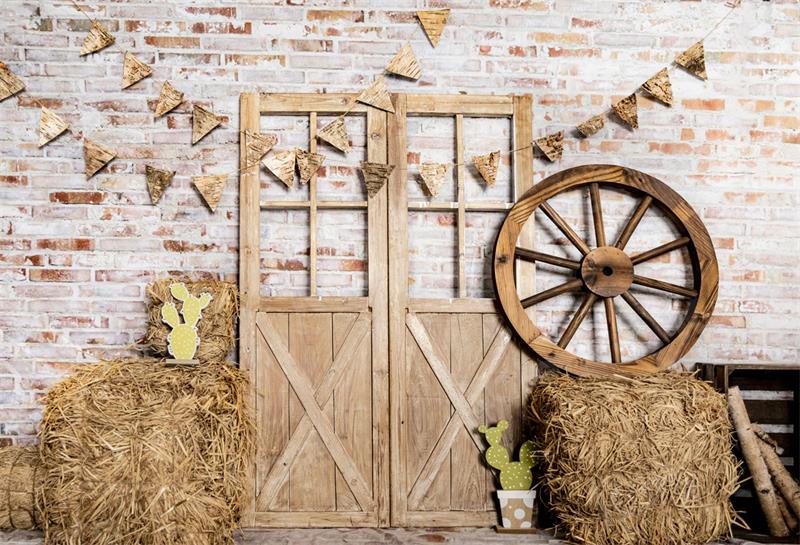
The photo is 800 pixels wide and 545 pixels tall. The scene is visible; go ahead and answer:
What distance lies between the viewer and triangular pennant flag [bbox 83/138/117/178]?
2.72 m

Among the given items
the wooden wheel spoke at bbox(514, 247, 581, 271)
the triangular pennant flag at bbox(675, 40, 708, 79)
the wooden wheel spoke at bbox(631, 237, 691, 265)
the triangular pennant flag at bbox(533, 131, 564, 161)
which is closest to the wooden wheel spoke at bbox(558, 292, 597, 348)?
the wooden wheel spoke at bbox(514, 247, 581, 271)

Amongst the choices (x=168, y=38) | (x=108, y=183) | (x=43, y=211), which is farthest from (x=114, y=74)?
(x=43, y=211)

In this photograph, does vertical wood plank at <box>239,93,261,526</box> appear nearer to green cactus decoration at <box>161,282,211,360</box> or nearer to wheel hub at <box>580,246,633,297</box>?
green cactus decoration at <box>161,282,211,360</box>

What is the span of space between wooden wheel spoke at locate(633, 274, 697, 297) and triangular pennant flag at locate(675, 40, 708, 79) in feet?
3.06

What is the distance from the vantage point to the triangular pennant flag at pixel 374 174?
269cm

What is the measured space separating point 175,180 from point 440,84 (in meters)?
1.22

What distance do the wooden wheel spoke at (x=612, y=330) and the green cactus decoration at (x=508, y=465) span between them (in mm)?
542

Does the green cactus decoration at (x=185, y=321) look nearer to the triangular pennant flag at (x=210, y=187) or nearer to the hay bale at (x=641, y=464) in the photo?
the triangular pennant flag at (x=210, y=187)

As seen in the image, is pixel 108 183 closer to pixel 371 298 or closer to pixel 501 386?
pixel 371 298

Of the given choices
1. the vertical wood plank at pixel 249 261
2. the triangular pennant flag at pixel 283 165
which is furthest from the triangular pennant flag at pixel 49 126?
the triangular pennant flag at pixel 283 165

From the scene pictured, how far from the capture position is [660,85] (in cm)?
278

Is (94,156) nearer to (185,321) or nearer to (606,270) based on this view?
(185,321)

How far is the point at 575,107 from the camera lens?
283 centimetres

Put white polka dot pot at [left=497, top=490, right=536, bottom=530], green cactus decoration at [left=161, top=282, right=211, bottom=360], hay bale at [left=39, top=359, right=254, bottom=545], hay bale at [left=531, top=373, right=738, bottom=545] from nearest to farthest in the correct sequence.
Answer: hay bale at [left=39, top=359, right=254, bottom=545] < hay bale at [left=531, top=373, right=738, bottom=545] < green cactus decoration at [left=161, top=282, right=211, bottom=360] < white polka dot pot at [left=497, top=490, right=536, bottom=530]
